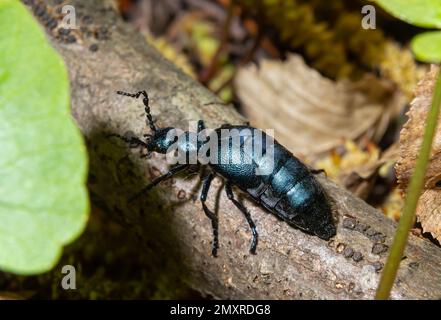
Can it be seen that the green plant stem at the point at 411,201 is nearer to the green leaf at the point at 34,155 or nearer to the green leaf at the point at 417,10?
the green leaf at the point at 417,10

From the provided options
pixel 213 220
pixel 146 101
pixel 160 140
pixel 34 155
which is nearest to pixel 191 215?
pixel 213 220

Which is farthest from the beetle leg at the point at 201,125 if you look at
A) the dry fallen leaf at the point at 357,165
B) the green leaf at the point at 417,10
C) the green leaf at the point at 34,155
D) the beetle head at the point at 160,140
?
the green leaf at the point at 417,10

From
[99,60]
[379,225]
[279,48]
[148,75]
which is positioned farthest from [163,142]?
[279,48]

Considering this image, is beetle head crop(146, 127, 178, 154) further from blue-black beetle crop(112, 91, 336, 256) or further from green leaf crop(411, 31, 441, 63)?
green leaf crop(411, 31, 441, 63)

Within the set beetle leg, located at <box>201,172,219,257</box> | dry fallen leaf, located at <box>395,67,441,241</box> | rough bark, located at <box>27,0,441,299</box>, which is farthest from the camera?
beetle leg, located at <box>201,172,219,257</box>

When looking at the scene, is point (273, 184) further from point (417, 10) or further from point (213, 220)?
point (417, 10)

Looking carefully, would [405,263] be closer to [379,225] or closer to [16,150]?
[379,225]

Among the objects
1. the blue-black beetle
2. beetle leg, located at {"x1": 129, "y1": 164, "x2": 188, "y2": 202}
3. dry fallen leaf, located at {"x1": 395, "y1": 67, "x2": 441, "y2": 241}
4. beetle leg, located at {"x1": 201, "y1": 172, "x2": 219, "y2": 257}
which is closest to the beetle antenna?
the blue-black beetle
